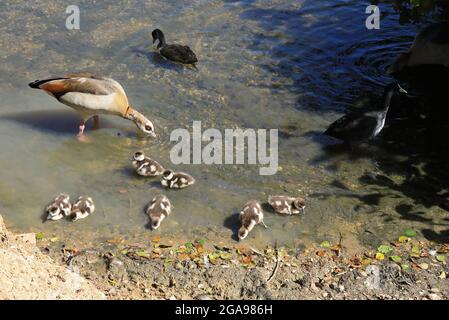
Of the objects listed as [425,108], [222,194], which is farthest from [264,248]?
[425,108]

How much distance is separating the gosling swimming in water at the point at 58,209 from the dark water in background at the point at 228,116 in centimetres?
11

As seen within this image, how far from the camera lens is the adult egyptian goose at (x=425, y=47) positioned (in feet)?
37.3

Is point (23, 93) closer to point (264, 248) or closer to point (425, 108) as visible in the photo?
point (264, 248)

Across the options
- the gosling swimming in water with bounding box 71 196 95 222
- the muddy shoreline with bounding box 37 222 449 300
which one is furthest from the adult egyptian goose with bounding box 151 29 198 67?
the muddy shoreline with bounding box 37 222 449 300

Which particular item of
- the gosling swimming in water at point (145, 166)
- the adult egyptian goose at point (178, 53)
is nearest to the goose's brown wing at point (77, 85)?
the gosling swimming in water at point (145, 166)

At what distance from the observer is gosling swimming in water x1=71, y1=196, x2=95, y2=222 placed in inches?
296

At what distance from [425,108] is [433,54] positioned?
5.41 ft

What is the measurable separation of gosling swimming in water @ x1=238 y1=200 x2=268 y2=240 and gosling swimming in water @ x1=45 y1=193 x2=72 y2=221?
6.95 ft

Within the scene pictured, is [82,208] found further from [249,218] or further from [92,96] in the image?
[92,96]

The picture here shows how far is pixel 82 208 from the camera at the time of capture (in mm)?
7562

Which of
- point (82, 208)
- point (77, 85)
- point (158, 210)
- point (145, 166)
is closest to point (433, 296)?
point (158, 210)

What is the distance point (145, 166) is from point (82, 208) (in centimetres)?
112

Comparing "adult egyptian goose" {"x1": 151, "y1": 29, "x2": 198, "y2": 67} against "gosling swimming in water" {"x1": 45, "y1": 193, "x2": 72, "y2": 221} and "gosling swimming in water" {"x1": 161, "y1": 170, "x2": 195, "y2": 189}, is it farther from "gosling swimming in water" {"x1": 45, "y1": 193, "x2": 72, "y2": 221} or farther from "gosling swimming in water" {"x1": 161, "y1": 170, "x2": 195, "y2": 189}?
"gosling swimming in water" {"x1": 45, "y1": 193, "x2": 72, "y2": 221}

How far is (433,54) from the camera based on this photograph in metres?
11.5
